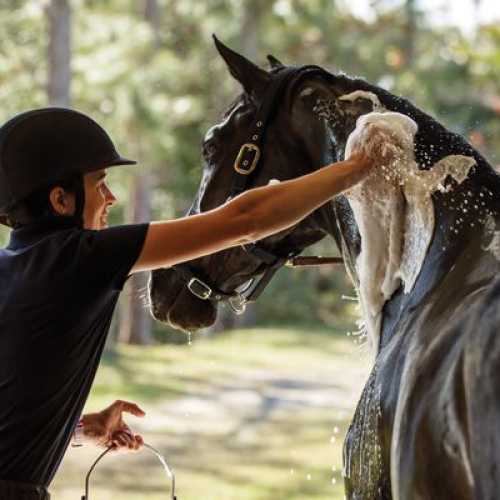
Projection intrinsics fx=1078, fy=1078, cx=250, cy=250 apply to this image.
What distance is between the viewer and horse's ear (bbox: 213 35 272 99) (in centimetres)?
264

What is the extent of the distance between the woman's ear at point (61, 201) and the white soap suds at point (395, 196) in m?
0.58

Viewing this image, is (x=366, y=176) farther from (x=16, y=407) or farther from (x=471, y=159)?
(x=16, y=407)

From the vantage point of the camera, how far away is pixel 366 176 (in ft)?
7.14

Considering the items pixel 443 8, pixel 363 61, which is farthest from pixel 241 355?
pixel 443 8

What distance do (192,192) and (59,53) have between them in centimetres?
599

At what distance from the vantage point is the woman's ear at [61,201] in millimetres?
2201

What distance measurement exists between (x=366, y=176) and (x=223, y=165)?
2.10ft

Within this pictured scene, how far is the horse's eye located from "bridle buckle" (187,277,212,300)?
0.34 m

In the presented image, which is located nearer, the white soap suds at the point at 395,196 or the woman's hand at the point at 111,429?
the white soap suds at the point at 395,196

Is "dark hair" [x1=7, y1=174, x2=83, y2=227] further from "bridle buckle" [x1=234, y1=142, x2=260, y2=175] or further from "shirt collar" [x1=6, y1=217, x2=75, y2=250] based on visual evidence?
"bridle buckle" [x1=234, y1=142, x2=260, y2=175]

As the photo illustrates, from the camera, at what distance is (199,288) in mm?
2883

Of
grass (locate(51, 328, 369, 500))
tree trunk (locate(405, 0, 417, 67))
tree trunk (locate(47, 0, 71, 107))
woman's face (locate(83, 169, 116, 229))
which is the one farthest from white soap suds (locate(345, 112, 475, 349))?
tree trunk (locate(405, 0, 417, 67))

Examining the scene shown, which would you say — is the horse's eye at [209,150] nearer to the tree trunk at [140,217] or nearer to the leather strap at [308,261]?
the leather strap at [308,261]

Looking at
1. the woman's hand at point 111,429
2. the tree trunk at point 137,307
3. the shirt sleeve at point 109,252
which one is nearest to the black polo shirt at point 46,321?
the shirt sleeve at point 109,252
